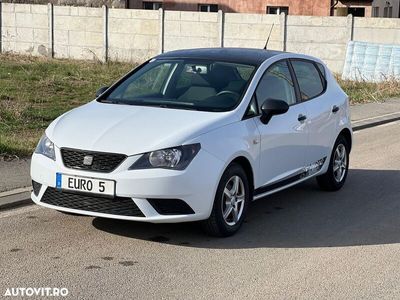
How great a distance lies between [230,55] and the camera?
7.19 m

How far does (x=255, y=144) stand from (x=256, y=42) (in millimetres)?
20443

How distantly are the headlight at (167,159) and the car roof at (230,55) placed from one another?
1697mm

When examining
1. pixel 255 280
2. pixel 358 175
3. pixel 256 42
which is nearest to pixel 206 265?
pixel 255 280

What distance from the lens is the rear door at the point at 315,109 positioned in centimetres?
750

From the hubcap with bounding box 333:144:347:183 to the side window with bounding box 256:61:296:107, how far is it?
4.29ft

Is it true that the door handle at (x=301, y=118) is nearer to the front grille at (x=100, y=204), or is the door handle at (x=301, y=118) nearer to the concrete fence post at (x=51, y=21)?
the front grille at (x=100, y=204)

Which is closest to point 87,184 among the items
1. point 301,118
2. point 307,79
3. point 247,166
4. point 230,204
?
point 230,204

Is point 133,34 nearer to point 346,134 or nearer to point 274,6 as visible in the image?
point 274,6

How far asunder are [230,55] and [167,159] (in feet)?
6.58

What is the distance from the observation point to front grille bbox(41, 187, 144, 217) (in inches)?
220

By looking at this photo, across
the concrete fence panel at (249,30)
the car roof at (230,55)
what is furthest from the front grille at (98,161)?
the concrete fence panel at (249,30)

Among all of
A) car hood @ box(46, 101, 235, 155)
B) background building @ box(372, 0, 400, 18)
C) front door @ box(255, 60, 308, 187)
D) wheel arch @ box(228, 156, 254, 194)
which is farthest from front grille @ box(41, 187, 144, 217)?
background building @ box(372, 0, 400, 18)

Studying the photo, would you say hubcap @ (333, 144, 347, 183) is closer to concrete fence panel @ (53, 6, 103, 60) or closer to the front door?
the front door

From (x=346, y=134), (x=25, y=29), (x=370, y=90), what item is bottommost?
(x=370, y=90)
